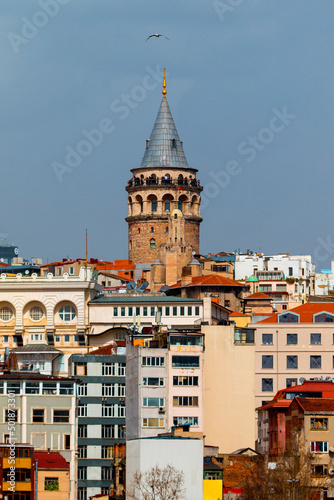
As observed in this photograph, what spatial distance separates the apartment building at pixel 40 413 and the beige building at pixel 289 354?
76.2 feet

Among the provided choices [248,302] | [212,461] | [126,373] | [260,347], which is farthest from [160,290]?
[212,461]

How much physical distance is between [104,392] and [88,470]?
6908mm

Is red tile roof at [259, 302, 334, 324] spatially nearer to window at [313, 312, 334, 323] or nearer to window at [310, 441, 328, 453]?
window at [313, 312, 334, 323]

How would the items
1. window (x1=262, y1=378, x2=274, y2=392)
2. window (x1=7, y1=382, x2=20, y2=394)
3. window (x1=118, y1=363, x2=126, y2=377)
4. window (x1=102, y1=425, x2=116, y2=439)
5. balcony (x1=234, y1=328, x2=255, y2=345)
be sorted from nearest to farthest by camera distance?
window (x1=7, y1=382, x2=20, y2=394), window (x1=102, y1=425, x2=116, y2=439), window (x1=118, y1=363, x2=126, y2=377), balcony (x1=234, y1=328, x2=255, y2=345), window (x1=262, y1=378, x2=274, y2=392)

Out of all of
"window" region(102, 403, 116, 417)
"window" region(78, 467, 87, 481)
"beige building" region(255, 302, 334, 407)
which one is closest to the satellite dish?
"beige building" region(255, 302, 334, 407)

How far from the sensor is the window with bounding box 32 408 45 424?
112m

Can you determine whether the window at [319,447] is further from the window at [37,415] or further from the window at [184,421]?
the window at [37,415]

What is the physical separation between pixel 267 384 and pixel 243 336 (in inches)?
249

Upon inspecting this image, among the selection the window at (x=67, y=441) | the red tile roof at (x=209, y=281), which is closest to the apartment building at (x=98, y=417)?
the window at (x=67, y=441)

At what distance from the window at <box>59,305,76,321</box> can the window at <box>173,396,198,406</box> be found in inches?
1252

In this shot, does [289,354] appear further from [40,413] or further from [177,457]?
[177,457]

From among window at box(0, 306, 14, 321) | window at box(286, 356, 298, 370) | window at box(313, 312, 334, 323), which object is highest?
window at box(0, 306, 14, 321)

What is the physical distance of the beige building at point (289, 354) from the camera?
436 ft

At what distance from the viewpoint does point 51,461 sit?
10225 centimetres
